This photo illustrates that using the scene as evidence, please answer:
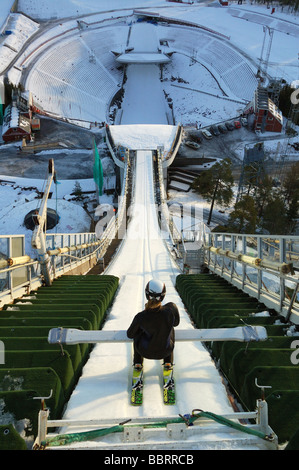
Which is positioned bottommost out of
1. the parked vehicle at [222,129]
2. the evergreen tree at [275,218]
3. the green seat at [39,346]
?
the green seat at [39,346]

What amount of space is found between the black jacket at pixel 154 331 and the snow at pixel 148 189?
→ 441mm

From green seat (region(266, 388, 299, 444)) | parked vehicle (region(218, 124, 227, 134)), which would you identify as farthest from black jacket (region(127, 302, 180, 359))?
parked vehicle (region(218, 124, 227, 134))

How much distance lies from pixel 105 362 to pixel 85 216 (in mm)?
29125

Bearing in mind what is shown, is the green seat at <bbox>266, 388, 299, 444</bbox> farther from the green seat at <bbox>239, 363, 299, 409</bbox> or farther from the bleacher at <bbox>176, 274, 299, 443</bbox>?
the green seat at <bbox>239, 363, 299, 409</bbox>

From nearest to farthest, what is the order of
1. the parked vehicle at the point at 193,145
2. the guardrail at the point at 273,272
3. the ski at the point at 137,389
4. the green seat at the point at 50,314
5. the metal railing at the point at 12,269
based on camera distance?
the ski at the point at 137,389, the guardrail at the point at 273,272, the green seat at the point at 50,314, the metal railing at the point at 12,269, the parked vehicle at the point at 193,145

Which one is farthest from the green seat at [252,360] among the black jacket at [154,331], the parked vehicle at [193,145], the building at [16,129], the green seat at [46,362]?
the building at [16,129]

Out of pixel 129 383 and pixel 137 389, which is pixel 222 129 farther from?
pixel 137 389

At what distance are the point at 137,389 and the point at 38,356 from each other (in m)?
0.97

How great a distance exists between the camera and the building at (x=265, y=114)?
52.5m

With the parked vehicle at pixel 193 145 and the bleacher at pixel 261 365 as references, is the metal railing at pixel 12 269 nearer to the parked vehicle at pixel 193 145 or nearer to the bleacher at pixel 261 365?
the bleacher at pixel 261 365

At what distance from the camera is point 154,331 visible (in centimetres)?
346

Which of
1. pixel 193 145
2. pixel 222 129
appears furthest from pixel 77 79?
pixel 222 129

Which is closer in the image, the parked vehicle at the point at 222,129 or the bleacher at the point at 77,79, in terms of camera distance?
the parked vehicle at the point at 222,129

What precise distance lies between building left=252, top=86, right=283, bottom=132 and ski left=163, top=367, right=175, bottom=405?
54.5 m
